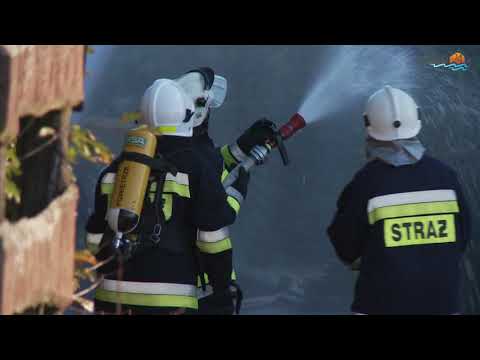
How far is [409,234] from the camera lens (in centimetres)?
420

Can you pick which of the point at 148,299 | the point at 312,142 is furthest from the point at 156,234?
the point at 312,142

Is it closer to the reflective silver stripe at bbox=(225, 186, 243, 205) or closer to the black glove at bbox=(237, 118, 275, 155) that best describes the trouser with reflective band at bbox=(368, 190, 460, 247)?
the reflective silver stripe at bbox=(225, 186, 243, 205)

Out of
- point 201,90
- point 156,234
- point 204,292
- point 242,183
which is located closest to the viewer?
point 156,234

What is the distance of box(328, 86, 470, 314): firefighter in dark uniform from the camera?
4195mm

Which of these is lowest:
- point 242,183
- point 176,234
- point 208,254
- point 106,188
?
point 208,254

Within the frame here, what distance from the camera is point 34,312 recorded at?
12.3 feet

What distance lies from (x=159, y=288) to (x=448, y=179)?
1.55m

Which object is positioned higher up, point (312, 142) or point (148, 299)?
point (312, 142)

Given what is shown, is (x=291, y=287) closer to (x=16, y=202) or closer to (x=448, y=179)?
(x=448, y=179)

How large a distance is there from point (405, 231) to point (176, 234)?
45.6 inches

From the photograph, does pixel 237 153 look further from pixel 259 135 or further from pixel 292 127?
pixel 292 127

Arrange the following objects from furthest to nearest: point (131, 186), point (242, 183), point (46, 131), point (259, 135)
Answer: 1. point (259, 135)
2. point (242, 183)
3. point (131, 186)
4. point (46, 131)

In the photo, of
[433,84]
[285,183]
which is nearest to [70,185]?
[285,183]

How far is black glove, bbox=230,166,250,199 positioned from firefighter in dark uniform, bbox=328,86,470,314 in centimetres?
68
